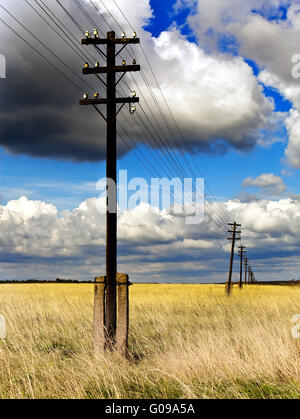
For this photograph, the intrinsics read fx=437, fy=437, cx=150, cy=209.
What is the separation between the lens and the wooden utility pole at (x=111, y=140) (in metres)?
10.2

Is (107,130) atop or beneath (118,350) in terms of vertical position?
atop

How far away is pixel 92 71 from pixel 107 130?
69.5 inches

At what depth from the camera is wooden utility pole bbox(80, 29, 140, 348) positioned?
1020 centimetres

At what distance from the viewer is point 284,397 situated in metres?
6.55

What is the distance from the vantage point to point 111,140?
10.9m

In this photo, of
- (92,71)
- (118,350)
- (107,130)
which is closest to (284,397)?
(118,350)

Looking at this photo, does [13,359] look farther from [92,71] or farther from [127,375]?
[92,71]

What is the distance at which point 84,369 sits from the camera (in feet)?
24.9

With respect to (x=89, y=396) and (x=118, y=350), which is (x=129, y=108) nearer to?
(x=118, y=350)
